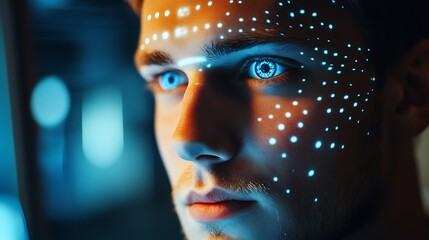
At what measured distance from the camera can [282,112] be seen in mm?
861

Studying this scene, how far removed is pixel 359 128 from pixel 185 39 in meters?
0.34

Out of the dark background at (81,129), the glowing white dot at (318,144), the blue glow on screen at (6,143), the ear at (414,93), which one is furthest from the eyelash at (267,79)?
the blue glow on screen at (6,143)

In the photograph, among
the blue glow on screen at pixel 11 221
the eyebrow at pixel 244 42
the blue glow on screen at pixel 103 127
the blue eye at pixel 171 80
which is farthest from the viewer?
the blue glow on screen at pixel 103 127

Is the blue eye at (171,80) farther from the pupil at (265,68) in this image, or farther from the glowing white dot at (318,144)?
the glowing white dot at (318,144)

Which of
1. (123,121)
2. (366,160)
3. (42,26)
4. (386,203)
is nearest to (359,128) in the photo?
(366,160)

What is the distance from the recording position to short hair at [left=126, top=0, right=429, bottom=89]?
0.88 m

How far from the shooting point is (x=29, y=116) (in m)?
1.61

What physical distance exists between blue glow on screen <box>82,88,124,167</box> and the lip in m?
0.86

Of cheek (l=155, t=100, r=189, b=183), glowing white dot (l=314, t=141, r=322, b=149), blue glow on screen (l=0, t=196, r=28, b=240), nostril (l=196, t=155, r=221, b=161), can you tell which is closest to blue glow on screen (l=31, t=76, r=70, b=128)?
blue glow on screen (l=0, t=196, r=28, b=240)

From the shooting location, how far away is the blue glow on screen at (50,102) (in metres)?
1.61

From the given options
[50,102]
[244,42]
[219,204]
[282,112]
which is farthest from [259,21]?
[50,102]

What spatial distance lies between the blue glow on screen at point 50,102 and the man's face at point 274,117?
2.76 feet

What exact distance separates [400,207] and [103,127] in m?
1.06

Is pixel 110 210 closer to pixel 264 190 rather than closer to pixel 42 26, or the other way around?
pixel 42 26
